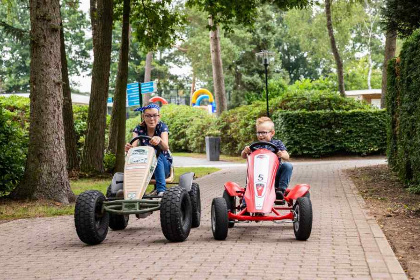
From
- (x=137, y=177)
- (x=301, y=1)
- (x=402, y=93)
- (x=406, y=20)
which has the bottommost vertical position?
(x=137, y=177)

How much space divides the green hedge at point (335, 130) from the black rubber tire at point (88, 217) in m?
20.0

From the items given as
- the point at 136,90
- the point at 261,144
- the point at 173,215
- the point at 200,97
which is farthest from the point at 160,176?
the point at 200,97

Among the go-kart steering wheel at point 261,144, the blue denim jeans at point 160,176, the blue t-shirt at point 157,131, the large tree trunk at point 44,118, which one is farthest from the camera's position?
the large tree trunk at point 44,118

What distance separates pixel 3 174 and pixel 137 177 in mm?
5420

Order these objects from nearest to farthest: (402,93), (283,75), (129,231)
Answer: (129,231) → (402,93) → (283,75)

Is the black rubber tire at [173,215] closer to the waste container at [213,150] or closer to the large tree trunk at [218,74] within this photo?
the waste container at [213,150]

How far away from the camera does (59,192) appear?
11.8 metres

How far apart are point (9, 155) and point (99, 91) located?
527 cm

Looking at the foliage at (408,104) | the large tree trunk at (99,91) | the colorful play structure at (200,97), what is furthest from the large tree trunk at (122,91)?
the colorful play structure at (200,97)

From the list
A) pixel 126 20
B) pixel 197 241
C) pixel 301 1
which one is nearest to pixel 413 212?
pixel 197 241

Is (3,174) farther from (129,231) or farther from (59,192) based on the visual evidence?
(129,231)

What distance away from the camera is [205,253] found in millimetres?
6828

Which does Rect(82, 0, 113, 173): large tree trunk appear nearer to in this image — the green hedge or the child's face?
the child's face

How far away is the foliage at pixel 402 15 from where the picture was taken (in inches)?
587
